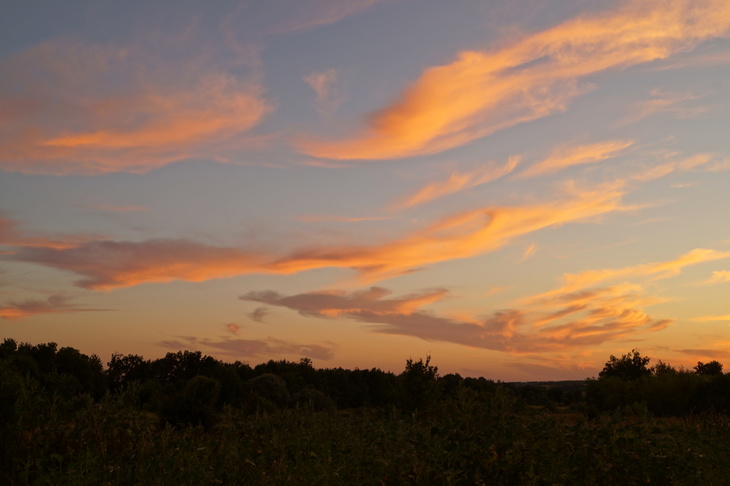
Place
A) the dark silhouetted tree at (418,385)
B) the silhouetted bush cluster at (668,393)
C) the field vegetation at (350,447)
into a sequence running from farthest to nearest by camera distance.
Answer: the silhouetted bush cluster at (668,393)
the dark silhouetted tree at (418,385)
the field vegetation at (350,447)

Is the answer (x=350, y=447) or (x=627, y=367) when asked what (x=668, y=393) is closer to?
(x=627, y=367)

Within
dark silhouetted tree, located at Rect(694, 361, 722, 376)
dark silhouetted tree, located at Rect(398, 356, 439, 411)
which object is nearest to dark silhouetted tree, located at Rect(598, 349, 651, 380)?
dark silhouetted tree, located at Rect(694, 361, 722, 376)

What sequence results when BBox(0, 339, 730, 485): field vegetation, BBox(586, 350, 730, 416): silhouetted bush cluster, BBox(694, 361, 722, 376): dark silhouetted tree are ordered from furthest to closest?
1. BBox(694, 361, 722, 376): dark silhouetted tree
2. BBox(586, 350, 730, 416): silhouetted bush cluster
3. BBox(0, 339, 730, 485): field vegetation

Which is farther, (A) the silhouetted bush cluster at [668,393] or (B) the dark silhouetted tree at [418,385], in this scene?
(A) the silhouetted bush cluster at [668,393]

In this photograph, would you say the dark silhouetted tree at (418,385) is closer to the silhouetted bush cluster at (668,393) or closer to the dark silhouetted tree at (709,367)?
the silhouetted bush cluster at (668,393)

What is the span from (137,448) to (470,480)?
5748 mm

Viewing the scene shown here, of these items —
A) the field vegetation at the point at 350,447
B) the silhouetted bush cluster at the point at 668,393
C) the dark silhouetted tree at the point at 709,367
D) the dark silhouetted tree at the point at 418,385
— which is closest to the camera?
the field vegetation at the point at 350,447

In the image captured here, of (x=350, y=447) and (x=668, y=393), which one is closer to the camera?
(x=350, y=447)

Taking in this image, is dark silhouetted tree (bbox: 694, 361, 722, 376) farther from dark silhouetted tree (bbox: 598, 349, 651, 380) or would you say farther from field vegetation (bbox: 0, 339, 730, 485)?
field vegetation (bbox: 0, 339, 730, 485)

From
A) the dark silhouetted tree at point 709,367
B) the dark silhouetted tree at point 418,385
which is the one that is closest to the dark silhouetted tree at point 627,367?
the dark silhouetted tree at point 709,367

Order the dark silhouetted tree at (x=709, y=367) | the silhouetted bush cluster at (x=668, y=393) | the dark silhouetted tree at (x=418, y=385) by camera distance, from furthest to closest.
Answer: the dark silhouetted tree at (x=709, y=367) < the silhouetted bush cluster at (x=668, y=393) < the dark silhouetted tree at (x=418, y=385)

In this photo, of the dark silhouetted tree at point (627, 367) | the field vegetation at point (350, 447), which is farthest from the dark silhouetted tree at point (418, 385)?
the dark silhouetted tree at point (627, 367)

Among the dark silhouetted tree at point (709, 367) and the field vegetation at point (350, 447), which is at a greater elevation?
the dark silhouetted tree at point (709, 367)

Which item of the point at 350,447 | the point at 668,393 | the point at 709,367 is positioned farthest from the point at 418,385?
the point at 709,367
